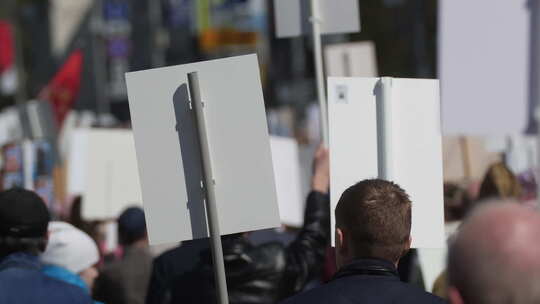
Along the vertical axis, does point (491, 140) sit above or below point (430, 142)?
below

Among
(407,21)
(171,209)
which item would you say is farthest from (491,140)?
(407,21)

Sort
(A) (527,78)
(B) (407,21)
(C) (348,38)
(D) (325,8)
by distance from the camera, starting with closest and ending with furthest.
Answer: (D) (325,8) < (A) (527,78) < (B) (407,21) < (C) (348,38)

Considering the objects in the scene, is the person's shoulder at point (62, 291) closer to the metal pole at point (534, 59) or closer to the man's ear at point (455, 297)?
the man's ear at point (455, 297)

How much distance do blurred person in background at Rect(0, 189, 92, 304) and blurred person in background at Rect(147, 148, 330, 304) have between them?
2.24 ft

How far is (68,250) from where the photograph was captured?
5.20 metres

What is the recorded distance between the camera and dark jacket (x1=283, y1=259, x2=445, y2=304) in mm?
3086

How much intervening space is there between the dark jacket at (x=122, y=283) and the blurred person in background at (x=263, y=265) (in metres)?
1.32

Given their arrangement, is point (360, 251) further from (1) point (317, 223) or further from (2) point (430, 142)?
(1) point (317, 223)

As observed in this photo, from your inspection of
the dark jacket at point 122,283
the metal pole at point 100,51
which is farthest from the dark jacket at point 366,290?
the metal pole at point 100,51

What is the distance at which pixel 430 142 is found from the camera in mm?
4141

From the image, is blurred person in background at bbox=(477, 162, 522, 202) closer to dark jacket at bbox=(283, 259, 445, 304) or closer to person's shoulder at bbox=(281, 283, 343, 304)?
dark jacket at bbox=(283, 259, 445, 304)

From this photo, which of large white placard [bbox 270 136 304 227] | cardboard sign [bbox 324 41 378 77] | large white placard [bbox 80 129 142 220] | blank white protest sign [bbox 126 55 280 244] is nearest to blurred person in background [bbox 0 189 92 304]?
blank white protest sign [bbox 126 55 280 244]

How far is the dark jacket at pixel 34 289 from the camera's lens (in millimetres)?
3623

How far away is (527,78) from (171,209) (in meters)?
2.54
